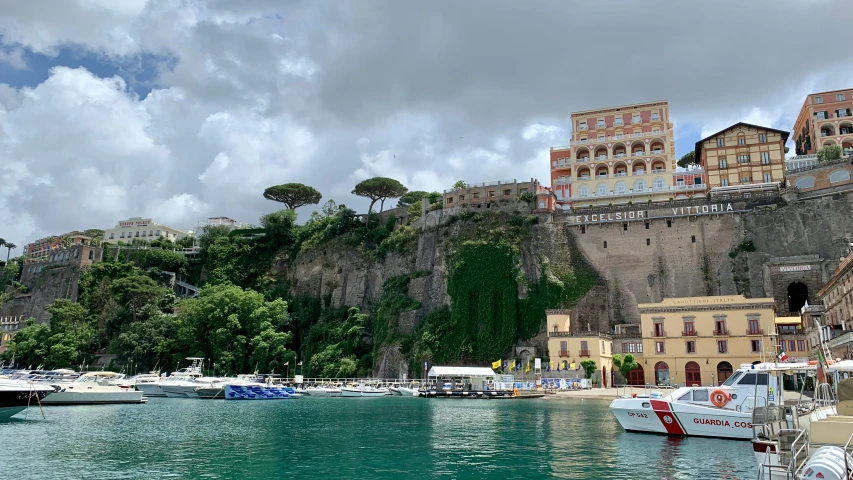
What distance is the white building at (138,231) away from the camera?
432 feet

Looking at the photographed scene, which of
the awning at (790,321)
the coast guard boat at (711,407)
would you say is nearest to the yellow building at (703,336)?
the awning at (790,321)

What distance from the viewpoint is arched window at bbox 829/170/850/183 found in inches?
2724

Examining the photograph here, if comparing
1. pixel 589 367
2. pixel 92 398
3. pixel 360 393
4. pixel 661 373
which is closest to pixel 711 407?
pixel 589 367

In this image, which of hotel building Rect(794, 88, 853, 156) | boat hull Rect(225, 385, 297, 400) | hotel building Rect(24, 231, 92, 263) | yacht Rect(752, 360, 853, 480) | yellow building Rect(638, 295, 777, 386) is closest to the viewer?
yacht Rect(752, 360, 853, 480)

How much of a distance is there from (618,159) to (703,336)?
95.0ft

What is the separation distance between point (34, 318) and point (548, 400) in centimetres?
8874

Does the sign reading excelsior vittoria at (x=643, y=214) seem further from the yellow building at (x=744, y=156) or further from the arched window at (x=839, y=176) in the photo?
the arched window at (x=839, y=176)

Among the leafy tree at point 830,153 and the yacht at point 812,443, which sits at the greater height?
the leafy tree at point 830,153

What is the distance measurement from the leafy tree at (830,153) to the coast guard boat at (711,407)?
186 feet

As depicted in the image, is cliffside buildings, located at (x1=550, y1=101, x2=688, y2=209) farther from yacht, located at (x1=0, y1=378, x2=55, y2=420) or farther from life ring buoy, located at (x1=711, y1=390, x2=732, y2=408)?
yacht, located at (x1=0, y1=378, x2=55, y2=420)

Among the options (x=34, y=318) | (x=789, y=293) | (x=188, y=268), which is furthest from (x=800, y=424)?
(x=34, y=318)

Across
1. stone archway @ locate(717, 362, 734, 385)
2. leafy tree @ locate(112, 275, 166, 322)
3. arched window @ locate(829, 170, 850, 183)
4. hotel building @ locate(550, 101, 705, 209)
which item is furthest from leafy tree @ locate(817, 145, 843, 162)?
leafy tree @ locate(112, 275, 166, 322)

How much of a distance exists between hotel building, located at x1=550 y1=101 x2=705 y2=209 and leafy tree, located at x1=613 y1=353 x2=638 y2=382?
76.8 feet

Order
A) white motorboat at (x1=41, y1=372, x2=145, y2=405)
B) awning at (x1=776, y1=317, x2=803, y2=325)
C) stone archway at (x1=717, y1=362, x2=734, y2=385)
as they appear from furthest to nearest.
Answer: awning at (x1=776, y1=317, x2=803, y2=325), stone archway at (x1=717, y1=362, x2=734, y2=385), white motorboat at (x1=41, y1=372, x2=145, y2=405)
